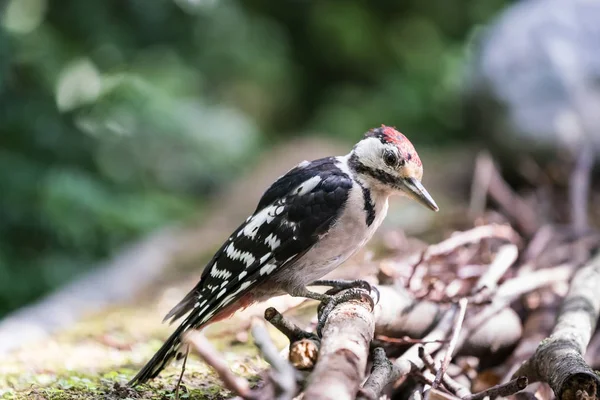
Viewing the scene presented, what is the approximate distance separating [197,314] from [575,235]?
6.57 ft

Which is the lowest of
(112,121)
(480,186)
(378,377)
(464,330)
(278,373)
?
(278,373)

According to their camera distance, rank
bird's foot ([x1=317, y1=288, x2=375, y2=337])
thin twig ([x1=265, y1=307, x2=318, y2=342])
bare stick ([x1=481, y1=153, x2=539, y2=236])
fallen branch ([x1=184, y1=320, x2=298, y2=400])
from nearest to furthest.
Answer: fallen branch ([x1=184, y1=320, x2=298, y2=400]) → thin twig ([x1=265, y1=307, x2=318, y2=342]) → bird's foot ([x1=317, y1=288, x2=375, y2=337]) → bare stick ([x1=481, y1=153, x2=539, y2=236])

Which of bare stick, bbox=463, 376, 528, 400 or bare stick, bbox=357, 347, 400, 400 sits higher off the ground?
bare stick, bbox=357, 347, 400, 400

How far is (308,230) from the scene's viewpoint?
6.78 feet

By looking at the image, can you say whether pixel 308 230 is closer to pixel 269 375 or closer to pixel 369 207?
pixel 369 207

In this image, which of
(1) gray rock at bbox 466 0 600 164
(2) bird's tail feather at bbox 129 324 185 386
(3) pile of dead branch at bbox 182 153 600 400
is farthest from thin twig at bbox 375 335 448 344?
(1) gray rock at bbox 466 0 600 164

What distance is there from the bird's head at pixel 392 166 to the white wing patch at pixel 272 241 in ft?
1.13

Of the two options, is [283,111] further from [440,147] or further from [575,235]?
[575,235]

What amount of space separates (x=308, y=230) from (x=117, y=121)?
3.26 m

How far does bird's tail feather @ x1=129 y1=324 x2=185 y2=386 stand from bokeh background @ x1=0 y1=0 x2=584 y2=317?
9.03 feet

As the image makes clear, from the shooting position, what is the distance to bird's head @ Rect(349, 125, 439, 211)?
2.08 meters

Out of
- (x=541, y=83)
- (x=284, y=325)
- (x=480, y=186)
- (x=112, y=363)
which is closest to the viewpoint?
(x=284, y=325)

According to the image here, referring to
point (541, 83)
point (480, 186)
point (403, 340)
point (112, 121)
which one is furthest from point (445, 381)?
point (112, 121)

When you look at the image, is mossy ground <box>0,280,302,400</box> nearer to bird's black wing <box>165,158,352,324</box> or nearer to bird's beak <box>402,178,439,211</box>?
bird's black wing <box>165,158,352,324</box>
